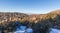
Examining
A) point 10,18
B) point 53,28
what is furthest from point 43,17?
point 10,18

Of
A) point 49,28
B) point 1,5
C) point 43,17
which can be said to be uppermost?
point 1,5

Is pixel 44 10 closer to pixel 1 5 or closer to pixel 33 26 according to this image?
pixel 33 26

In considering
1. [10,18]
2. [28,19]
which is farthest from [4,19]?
[28,19]

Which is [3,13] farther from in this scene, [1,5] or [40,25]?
[40,25]

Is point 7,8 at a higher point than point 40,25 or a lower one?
higher

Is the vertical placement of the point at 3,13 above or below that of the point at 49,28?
above
